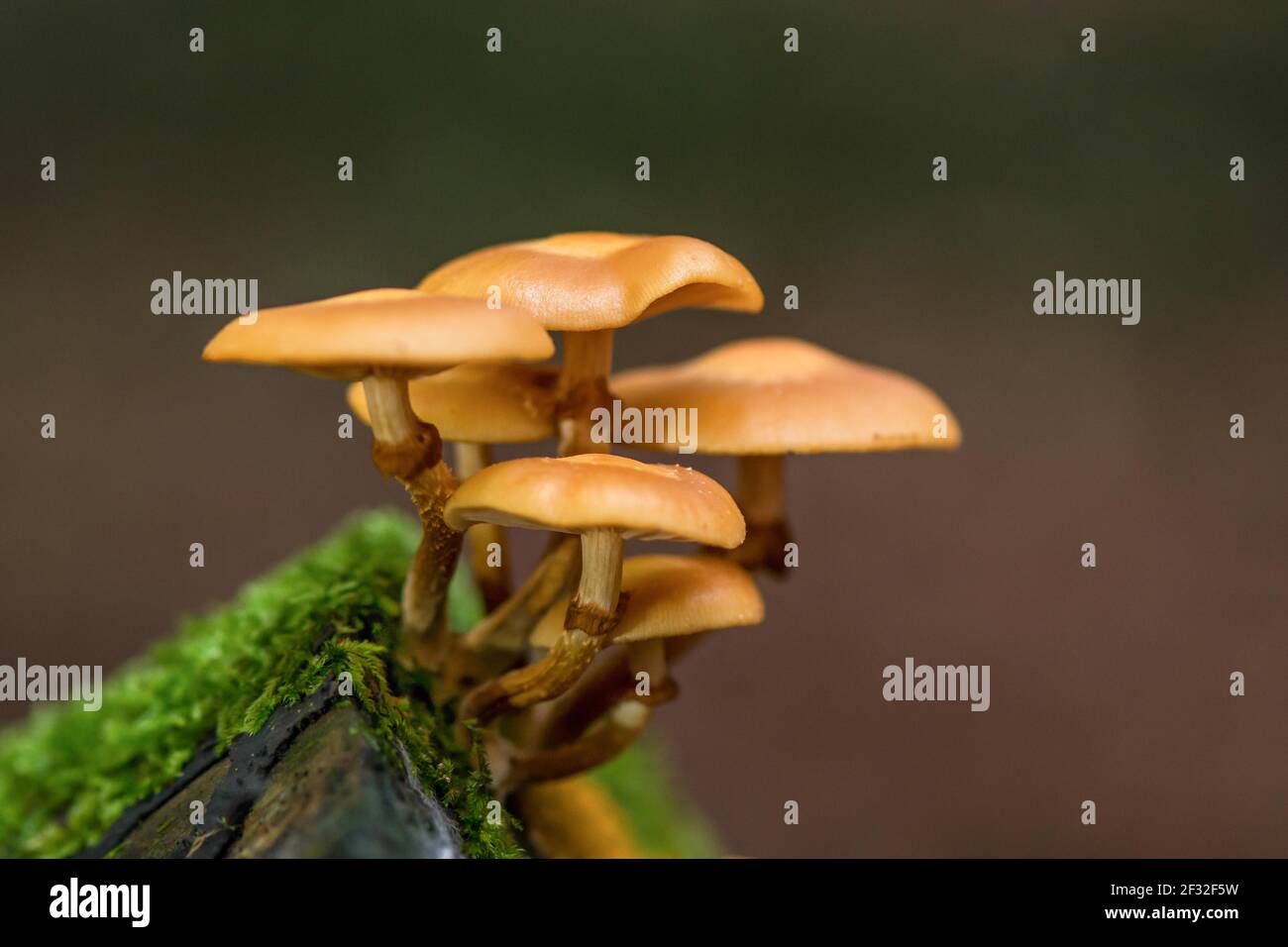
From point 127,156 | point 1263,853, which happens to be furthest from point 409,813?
point 127,156

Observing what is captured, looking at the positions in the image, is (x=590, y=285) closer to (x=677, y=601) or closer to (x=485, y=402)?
(x=485, y=402)

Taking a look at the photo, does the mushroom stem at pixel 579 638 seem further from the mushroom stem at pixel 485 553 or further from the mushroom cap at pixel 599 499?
the mushroom stem at pixel 485 553

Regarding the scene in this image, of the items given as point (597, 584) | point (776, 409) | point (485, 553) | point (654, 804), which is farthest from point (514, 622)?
point (654, 804)

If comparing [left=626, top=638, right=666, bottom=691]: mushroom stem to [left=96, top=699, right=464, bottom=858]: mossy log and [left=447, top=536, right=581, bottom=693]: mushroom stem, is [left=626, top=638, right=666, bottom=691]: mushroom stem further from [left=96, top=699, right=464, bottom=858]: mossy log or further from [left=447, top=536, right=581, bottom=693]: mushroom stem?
[left=96, top=699, right=464, bottom=858]: mossy log

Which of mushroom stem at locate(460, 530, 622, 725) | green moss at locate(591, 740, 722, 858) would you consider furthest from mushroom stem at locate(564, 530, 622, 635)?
green moss at locate(591, 740, 722, 858)
